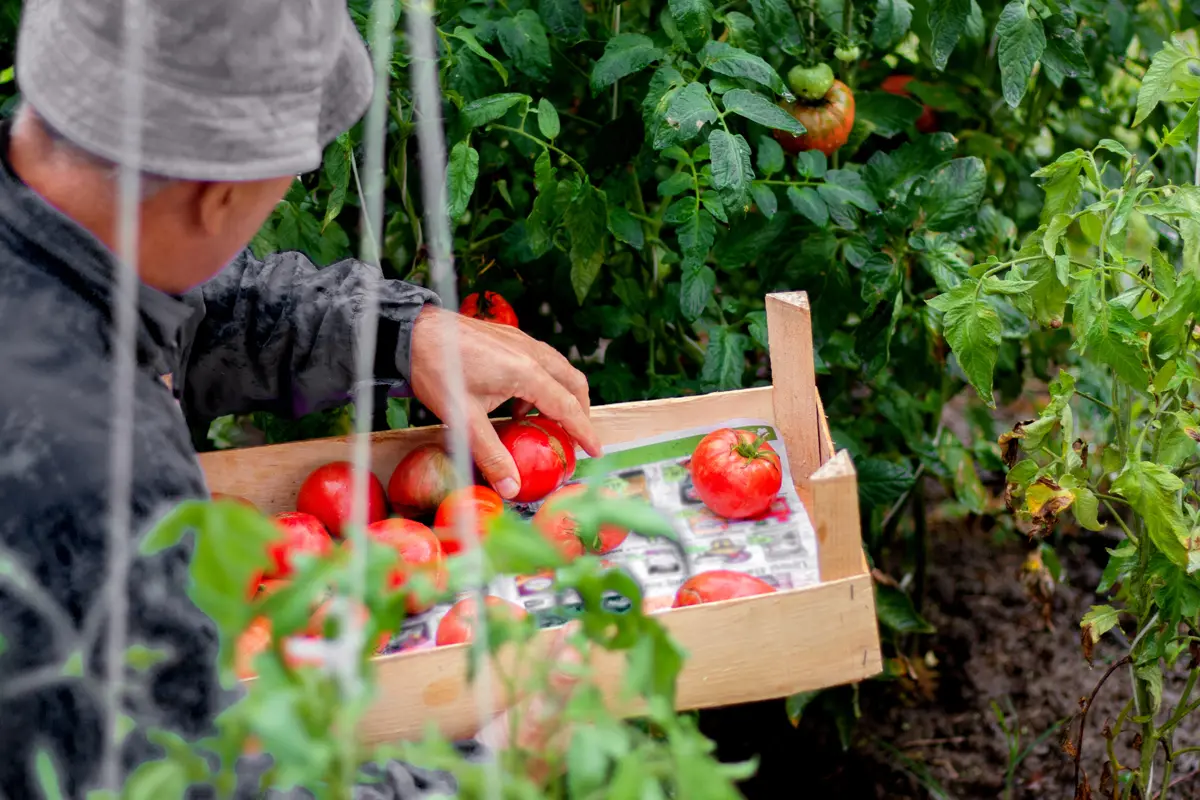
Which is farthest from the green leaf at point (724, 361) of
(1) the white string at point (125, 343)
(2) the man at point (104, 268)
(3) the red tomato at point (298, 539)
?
(1) the white string at point (125, 343)

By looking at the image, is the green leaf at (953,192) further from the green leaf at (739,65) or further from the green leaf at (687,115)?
the green leaf at (687,115)

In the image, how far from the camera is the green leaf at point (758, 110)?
5.08ft

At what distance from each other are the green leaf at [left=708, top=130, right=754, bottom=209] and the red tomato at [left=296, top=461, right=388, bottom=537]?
22.7 inches

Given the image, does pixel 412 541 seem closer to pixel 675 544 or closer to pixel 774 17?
pixel 675 544

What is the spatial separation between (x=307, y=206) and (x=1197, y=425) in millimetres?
1258

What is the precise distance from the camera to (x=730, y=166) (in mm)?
1527

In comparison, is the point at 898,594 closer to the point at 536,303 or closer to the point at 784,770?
the point at 784,770

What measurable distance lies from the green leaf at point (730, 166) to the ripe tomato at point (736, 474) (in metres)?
0.31

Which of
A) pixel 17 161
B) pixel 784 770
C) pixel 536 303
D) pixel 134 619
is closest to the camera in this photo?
pixel 134 619

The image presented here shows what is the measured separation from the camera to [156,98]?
3.03ft

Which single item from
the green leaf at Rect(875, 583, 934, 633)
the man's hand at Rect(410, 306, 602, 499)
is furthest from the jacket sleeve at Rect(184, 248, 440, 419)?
the green leaf at Rect(875, 583, 934, 633)

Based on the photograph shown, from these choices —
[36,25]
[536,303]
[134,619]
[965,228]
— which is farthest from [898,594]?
[36,25]

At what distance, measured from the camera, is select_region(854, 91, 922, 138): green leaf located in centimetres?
192

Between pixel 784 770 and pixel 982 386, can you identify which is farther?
pixel 784 770
